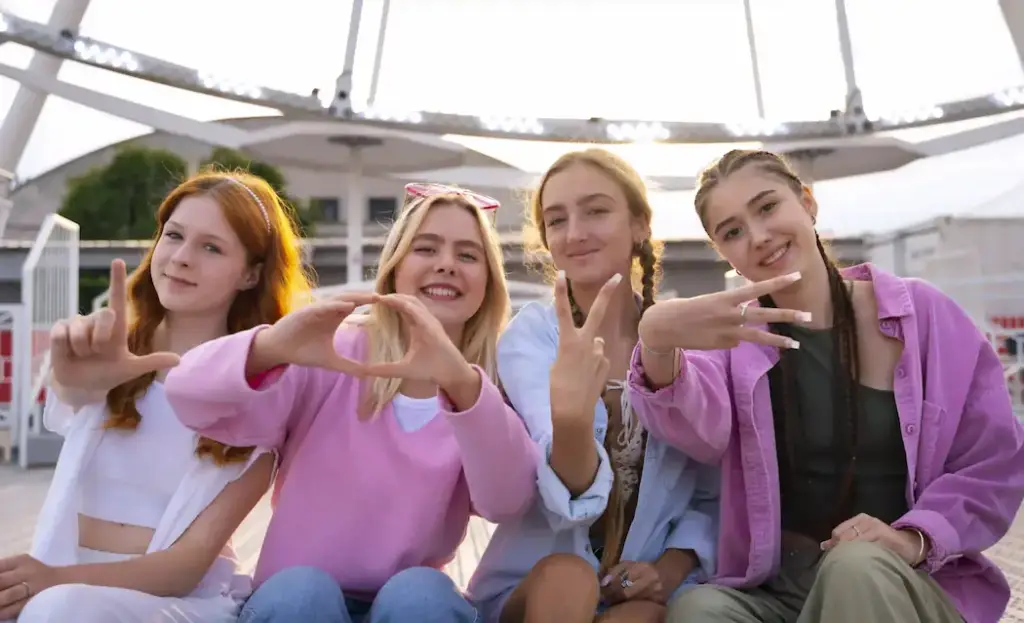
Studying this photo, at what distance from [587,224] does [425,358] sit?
1.74ft

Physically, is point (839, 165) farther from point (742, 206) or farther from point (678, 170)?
point (742, 206)

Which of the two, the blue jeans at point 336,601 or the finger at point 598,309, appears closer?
the blue jeans at point 336,601

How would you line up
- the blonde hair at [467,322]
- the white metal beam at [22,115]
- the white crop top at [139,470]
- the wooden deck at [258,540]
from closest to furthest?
the white crop top at [139,470]
the blonde hair at [467,322]
the wooden deck at [258,540]
the white metal beam at [22,115]

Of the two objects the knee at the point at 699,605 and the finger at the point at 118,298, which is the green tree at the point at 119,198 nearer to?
the finger at the point at 118,298

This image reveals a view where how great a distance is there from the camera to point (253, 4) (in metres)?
11.8

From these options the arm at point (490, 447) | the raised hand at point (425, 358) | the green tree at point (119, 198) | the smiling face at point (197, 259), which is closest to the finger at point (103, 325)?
the smiling face at point (197, 259)

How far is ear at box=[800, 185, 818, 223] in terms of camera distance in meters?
1.46

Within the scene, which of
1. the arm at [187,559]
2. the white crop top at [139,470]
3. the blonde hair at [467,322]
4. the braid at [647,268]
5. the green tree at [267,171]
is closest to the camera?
the arm at [187,559]

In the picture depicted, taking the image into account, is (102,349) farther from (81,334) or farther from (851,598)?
(851,598)

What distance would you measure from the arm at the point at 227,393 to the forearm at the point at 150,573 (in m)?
0.20

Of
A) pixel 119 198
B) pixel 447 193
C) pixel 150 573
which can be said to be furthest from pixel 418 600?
pixel 119 198

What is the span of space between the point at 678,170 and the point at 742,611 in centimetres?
1131

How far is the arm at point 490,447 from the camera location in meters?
1.18

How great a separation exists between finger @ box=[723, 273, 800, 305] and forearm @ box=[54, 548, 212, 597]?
0.93 metres
